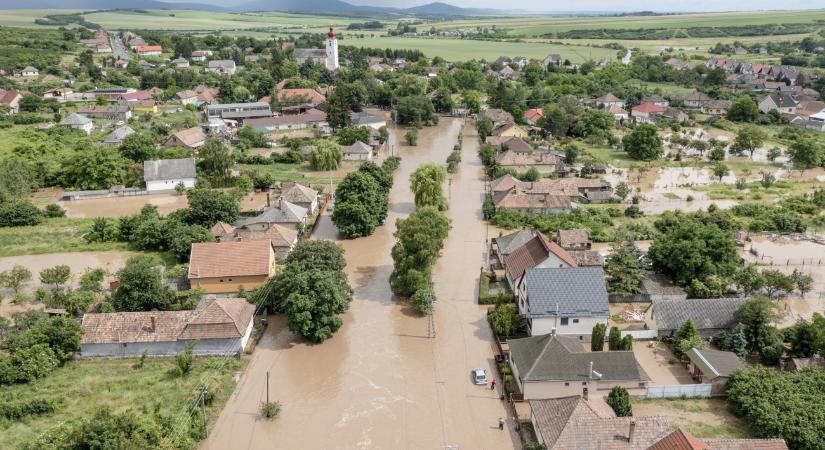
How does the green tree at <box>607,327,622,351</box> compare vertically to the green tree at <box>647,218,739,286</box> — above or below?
below

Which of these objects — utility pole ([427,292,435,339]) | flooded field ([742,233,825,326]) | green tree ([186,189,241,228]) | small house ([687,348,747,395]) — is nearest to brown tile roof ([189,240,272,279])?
green tree ([186,189,241,228])

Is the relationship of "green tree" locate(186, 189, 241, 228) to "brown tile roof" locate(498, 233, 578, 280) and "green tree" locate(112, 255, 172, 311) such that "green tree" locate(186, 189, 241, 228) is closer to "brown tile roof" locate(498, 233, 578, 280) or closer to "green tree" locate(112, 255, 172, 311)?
"green tree" locate(112, 255, 172, 311)

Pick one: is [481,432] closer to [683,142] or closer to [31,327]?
[31,327]

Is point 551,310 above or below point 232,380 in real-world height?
above

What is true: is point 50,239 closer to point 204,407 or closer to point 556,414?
point 204,407

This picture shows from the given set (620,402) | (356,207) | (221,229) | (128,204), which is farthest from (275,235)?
(620,402)

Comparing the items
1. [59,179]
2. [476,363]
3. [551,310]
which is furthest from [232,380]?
[59,179]
